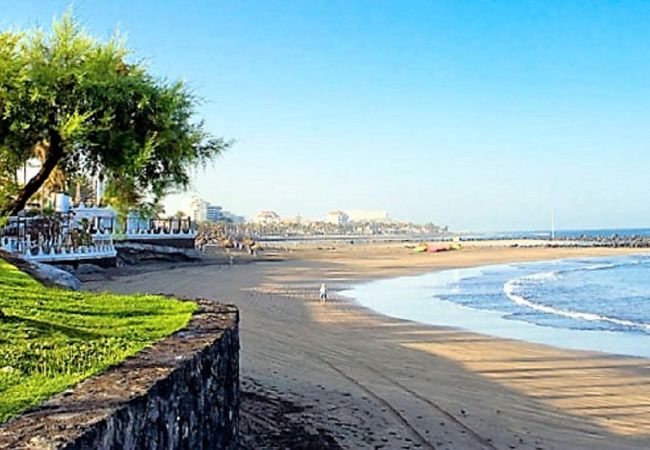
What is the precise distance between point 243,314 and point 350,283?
14.7 metres

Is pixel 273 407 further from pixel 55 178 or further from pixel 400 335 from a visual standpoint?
pixel 400 335

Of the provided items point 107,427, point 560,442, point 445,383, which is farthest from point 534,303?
point 107,427

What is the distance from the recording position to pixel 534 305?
23703 mm

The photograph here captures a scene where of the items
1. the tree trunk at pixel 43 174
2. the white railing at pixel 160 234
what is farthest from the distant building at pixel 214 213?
the tree trunk at pixel 43 174

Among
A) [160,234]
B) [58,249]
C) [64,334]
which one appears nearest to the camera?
[64,334]

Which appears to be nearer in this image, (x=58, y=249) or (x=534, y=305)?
(x=534, y=305)

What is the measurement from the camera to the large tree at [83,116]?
7.68 meters

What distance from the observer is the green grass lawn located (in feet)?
13.9

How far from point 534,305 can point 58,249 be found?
688 inches

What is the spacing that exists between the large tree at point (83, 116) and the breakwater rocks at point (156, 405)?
9.12 ft

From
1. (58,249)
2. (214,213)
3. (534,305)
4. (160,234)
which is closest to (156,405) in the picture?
(534,305)

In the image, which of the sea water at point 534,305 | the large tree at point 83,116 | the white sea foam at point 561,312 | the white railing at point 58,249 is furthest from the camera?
the white railing at point 58,249

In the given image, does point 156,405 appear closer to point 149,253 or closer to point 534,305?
point 534,305

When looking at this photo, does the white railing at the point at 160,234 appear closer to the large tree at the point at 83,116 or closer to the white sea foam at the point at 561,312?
the white sea foam at the point at 561,312
